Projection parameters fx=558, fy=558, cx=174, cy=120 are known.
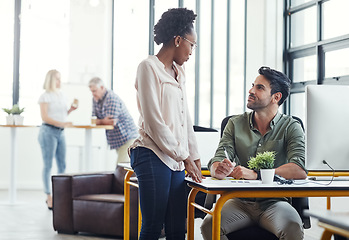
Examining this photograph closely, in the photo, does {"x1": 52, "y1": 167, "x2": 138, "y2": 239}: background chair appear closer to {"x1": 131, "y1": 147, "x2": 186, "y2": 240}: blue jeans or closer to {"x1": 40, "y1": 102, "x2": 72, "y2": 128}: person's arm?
{"x1": 40, "y1": 102, "x2": 72, "y2": 128}: person's arm

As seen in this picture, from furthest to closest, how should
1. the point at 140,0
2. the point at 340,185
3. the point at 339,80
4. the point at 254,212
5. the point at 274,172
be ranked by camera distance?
the point at 140,0
the point at 339,80
the point at 254,212
the point at 274,172
the point at 340,185

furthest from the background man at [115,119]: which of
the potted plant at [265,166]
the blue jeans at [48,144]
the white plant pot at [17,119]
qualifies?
the potted plant at [265,166]

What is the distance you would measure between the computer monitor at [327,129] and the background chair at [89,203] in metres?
2.06

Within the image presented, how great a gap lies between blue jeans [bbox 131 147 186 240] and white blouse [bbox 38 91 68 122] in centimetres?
370

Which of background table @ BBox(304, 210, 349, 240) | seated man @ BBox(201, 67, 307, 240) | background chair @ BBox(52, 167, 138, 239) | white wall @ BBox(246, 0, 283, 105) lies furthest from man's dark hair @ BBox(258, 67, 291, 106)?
white wall @ BBox(246, 0, 283, 105)

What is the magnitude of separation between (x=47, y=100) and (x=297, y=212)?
152 inches

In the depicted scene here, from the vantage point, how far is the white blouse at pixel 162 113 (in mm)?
2260

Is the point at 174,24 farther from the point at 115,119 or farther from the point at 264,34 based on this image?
the point at 264,34

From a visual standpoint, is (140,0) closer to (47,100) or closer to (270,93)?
(47,100)

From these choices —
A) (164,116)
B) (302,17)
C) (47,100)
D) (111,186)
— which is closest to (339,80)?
(302,17)

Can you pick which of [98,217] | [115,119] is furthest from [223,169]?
[115,119]

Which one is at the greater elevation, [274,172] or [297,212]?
[274,172]

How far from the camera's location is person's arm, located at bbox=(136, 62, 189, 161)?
88.7 inches

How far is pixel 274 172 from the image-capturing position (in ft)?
7.99
